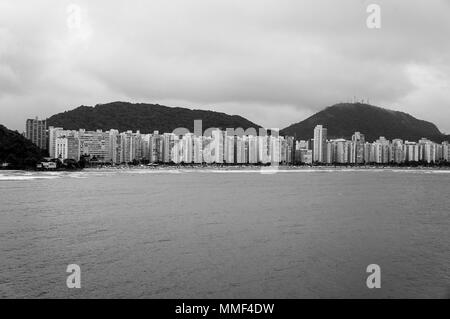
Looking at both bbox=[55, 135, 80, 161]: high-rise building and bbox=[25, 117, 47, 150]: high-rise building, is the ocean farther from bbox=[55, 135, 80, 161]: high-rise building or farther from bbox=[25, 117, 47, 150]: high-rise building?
bbox=[25, 117, 47, 150]: high-rise building

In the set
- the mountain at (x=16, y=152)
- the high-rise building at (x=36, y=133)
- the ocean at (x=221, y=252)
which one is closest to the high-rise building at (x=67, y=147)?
the high-rise building at (x=36, y=133)

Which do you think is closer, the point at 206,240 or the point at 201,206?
the point at 206,240

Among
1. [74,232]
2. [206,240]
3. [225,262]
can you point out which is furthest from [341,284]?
[74,232]

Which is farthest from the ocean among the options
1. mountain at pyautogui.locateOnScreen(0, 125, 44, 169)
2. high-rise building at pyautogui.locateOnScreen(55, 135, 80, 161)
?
high-rise building at pyautogui.locateOnScreen(55, 135, 80, 161)

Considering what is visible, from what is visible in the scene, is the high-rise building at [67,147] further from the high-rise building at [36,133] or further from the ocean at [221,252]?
the ocean at [221,252]

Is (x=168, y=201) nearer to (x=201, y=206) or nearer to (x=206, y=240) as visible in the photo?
(x=201, y=206)
